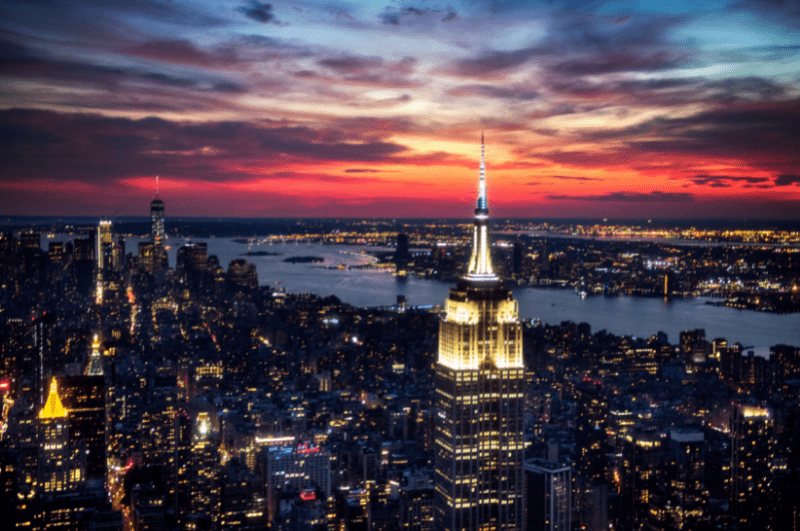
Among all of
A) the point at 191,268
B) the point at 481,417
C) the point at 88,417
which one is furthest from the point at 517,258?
the point at 481,417

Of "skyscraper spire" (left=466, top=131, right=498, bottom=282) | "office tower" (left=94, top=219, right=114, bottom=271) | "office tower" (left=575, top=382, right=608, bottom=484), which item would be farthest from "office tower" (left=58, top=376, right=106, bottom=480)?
"office tower" (left=575, top=382, right=608, bottom=484)

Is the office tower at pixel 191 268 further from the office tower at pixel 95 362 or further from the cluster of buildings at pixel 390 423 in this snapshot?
the office tower at pixel 95 362

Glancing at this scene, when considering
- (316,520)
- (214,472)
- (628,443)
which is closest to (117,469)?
(214,472)

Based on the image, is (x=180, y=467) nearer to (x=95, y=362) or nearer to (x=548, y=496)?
(x=95, y=362)

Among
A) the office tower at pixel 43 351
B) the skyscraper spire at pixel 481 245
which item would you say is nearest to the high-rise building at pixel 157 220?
the office tower at pixel 43 351

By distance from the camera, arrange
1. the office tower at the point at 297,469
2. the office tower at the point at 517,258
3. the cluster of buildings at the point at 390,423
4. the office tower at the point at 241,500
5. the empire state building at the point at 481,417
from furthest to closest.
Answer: the office tower at the point at 517,258 → the office tower at the point at 297,469 → the office tower at the point at 241,500 → the cluster of buildings at the point at 390,423 → the empire state building at the point at 481,417

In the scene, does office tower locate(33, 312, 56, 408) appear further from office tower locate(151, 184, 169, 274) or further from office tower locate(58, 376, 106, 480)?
office tower locate(151, 184, 169, 274)

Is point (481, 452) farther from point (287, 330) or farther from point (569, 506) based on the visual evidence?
point (287, 330)
